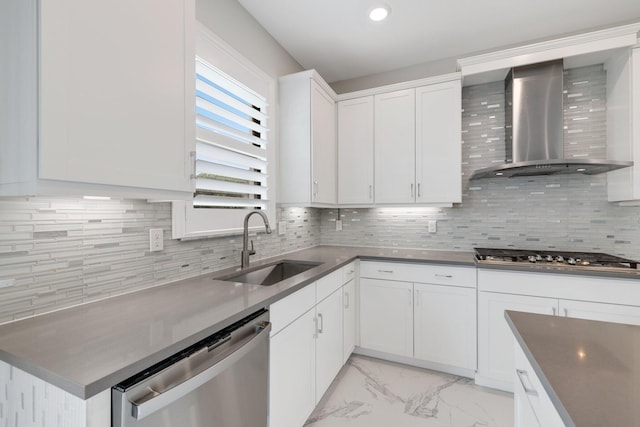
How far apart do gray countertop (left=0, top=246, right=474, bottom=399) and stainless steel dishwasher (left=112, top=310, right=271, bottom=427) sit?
0.05 meters

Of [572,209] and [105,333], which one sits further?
[572,209]

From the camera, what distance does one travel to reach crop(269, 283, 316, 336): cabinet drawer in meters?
1.34

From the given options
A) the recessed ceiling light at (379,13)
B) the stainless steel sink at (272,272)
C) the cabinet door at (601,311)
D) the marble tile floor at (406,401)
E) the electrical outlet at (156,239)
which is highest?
the recessed ceiling light at (379,13)

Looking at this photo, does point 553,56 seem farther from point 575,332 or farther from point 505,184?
point 575,332

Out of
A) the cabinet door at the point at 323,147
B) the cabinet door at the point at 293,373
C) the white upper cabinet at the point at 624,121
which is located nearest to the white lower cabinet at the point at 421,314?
the cabinet door at the point at 323,147

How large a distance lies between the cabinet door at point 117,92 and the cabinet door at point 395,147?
A: 1871 millimetres

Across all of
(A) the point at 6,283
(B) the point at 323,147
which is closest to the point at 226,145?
(B) the point at 323,147

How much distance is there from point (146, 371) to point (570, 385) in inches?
39.4

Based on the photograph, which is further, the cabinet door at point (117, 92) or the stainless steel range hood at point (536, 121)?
the stainless steel range hood at point (536, 121)

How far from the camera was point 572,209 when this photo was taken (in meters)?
2.35

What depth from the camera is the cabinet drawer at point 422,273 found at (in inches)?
85.8

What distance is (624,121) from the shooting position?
81.6 inches

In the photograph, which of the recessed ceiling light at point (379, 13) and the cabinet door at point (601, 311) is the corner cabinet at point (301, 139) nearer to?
the recessed ceiling light at point (379, 13)

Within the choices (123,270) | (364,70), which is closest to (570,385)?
(123,270)
